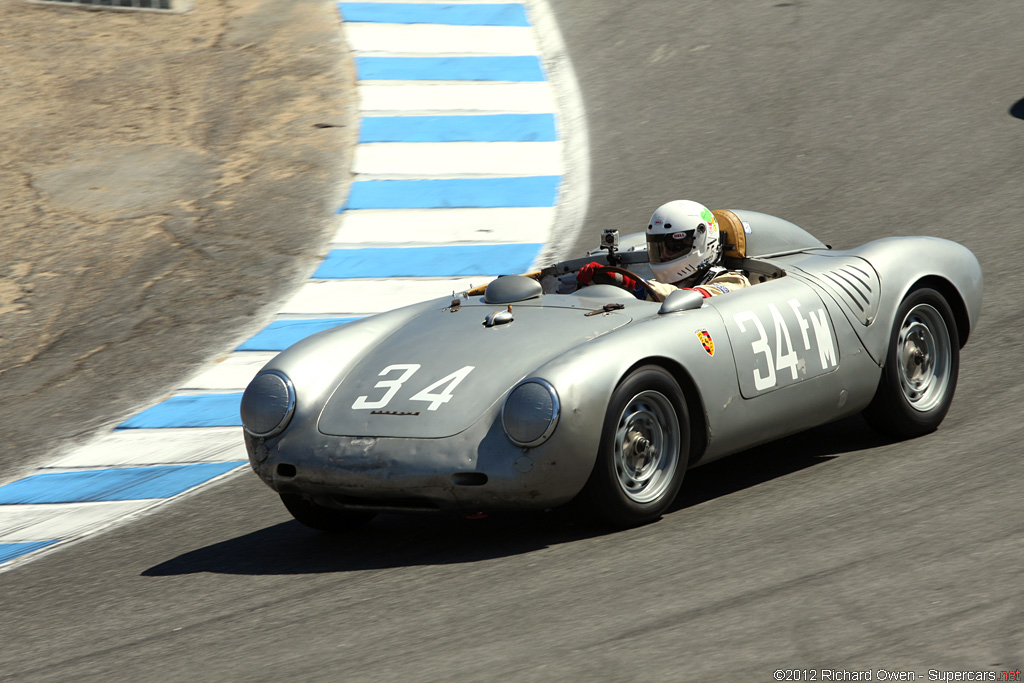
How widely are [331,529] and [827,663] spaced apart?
8.15 ft

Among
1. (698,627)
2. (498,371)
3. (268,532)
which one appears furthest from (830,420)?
(268,532)

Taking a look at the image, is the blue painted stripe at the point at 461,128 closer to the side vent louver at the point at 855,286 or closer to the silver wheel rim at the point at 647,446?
the side vent louver at the point at 855,286

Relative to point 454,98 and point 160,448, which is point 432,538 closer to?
point 160,448

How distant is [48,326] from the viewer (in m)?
8.65

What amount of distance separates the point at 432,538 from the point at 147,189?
6731mm

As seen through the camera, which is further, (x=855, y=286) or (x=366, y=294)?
(x=366, y=294)

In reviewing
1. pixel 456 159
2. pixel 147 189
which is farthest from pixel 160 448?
pixel 456 159

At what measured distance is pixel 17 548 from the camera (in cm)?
571

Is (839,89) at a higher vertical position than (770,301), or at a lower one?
higher

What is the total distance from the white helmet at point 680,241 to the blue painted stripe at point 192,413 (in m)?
2.71

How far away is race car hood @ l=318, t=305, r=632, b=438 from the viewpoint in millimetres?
4641

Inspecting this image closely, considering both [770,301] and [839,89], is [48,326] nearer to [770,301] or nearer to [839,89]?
[770,301]

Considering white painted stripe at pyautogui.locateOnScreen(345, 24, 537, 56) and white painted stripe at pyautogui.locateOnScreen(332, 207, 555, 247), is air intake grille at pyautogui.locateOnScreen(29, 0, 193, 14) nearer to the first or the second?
white painted stripe at pyautogui.locateOnScreen(345, 24, 537, 56)

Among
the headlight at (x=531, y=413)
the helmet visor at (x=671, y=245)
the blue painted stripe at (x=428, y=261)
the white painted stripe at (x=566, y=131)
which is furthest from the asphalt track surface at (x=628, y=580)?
the blue painted stripe at (x=428, y=261)
